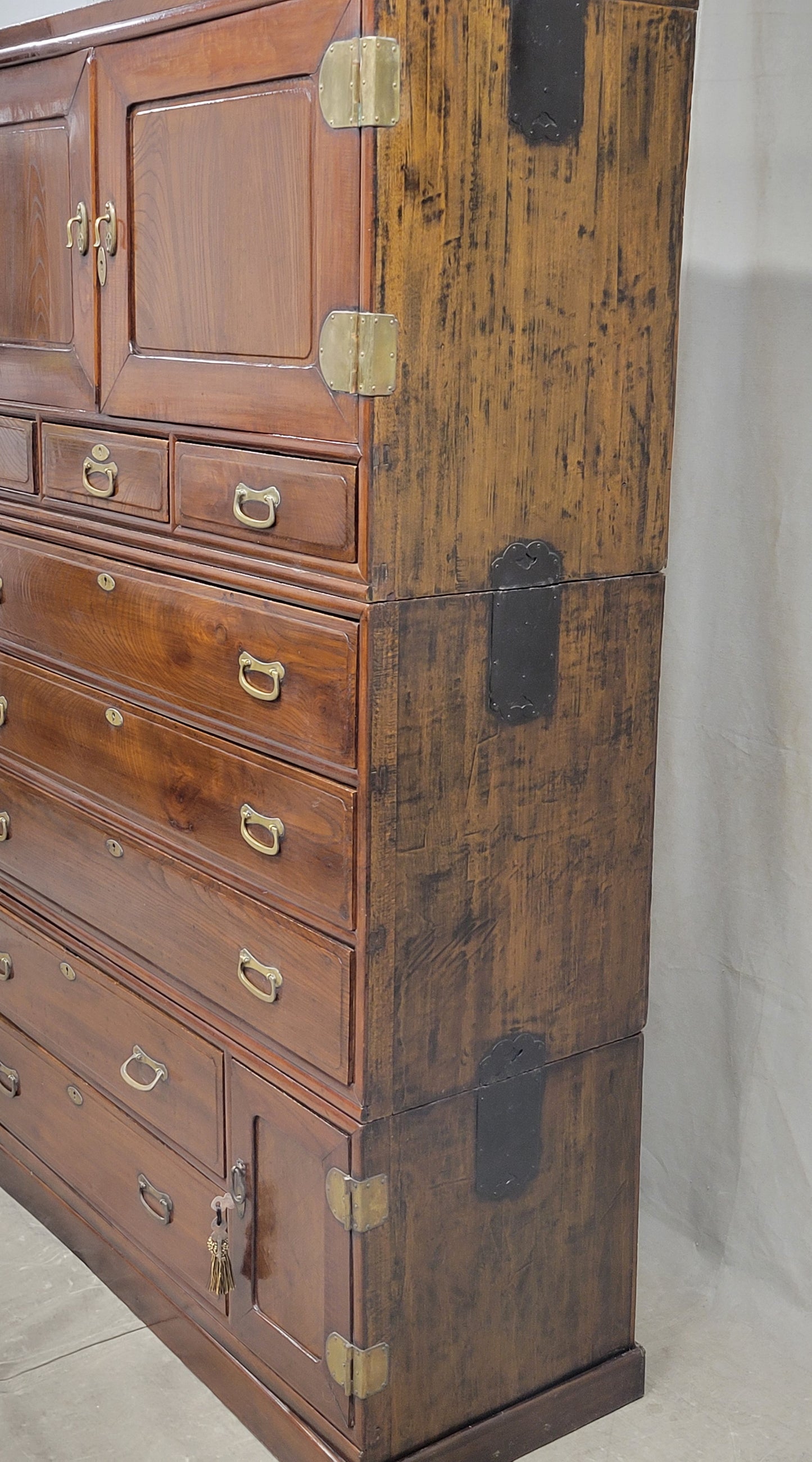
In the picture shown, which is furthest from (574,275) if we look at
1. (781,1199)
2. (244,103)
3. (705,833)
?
(781,1199)

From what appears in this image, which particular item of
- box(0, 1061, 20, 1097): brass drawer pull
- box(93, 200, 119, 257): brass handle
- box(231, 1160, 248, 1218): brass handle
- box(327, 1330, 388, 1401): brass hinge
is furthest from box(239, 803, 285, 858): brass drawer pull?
box(0, 1061, 20, 1097): brass drawer pull

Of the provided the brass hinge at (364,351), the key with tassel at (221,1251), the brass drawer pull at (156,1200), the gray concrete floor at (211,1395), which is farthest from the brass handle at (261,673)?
the gray concrete floor at (211,1395)

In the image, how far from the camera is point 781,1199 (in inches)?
108

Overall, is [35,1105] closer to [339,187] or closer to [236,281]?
[236,281]

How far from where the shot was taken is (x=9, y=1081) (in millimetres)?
2914

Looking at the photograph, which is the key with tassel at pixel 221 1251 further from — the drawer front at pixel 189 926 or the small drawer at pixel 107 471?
the small drawer at pixel 107 471

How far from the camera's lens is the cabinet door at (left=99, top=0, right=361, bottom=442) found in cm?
184

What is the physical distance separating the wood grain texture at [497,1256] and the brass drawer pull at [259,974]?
0.75 feet

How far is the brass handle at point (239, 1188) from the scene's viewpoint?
2.26 meters

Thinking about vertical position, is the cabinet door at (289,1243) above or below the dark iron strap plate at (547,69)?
below

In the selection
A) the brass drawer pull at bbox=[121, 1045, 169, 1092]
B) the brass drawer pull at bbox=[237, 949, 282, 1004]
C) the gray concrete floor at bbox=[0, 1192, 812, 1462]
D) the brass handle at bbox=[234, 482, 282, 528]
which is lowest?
the gray concrete floor at bbox=[0, 1192, 812, 1462]

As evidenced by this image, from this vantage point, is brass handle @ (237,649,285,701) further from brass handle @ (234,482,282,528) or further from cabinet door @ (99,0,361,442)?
cabinet door @ (99,0,361,442)

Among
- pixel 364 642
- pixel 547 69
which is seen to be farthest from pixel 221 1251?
pixel 547 69

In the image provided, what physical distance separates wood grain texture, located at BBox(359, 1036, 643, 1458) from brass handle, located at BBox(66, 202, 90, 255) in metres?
1.31
